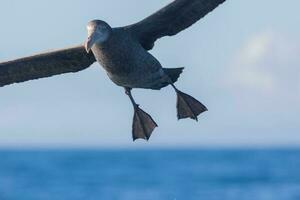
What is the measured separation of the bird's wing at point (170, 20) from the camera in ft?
41.4

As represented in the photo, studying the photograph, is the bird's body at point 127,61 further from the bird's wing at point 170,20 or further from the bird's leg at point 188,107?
the bird's leg at point 188,107

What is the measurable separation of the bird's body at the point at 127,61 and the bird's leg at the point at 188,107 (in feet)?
3.99

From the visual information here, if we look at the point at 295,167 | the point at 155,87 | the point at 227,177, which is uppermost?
the point at 295,167

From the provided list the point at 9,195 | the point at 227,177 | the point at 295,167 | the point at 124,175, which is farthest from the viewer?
the point at 295,167

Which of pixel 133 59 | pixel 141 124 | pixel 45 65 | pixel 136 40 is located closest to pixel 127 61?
pixel 133 59

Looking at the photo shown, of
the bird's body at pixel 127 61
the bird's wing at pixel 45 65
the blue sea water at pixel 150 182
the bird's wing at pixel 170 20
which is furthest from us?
the blue sea water at pixel 150 182

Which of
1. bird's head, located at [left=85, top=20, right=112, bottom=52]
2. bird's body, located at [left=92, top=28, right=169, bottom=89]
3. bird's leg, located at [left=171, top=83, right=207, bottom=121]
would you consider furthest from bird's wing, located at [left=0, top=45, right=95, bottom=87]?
bird's leg, located at [left=171, top=83, right=207, bottom=121]

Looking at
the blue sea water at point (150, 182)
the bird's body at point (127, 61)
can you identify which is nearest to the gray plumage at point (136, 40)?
the bird's body at point (127, 61)

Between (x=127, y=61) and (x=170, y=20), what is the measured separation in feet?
2.98

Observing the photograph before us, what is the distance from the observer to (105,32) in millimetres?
11969

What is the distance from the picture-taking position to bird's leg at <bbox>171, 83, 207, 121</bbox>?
13711mm

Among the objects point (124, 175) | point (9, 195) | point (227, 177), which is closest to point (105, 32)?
point (9, 195)

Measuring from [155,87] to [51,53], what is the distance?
4.46 ft

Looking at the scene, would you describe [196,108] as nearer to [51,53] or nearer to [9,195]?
[51,53]
